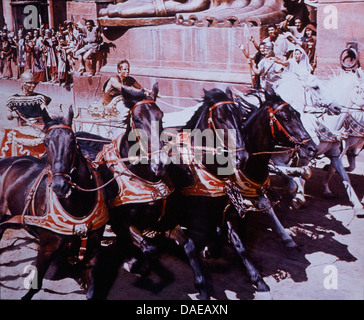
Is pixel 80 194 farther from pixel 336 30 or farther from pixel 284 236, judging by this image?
pixel 336 30

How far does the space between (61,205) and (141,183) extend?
82cm

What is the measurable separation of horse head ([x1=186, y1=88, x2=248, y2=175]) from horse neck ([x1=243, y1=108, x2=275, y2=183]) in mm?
128

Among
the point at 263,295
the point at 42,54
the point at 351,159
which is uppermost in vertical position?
the point at 42,54

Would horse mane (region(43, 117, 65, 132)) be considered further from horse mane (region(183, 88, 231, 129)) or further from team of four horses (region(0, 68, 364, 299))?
horse mane (region(183, 88, 231, 129))

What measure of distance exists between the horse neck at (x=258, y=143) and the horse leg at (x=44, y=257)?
212 centimetres

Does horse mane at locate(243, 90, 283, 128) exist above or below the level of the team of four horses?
above

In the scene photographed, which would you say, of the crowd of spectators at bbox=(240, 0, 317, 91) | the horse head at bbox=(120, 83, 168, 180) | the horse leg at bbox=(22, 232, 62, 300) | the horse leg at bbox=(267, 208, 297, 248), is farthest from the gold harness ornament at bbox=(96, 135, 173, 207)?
the crowd of spectators at bbox=(240, 0, 317, 91)

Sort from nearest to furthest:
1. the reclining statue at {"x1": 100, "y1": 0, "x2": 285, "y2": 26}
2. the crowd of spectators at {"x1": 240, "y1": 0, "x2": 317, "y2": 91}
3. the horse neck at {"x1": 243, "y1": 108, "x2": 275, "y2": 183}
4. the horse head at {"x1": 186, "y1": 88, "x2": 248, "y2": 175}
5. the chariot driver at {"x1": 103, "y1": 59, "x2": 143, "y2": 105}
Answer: the horse head at {"x1": 186, "y1": 88, "x2": 248, "y2": 175}
the horse neck at {"x1": 243, "y1": 108, "x2": 275, "y2": 183}
the chariot driver at {"x1": 103, "y1": 59, "x2": 143, "y2": 105}
the crowd of spectators at {"x1": 240, "y1": 0, "x2": 317, "y2": 91}
the reclining statue at {"x1": 100, "y1": 0, "x2": 285, "y2": 26}

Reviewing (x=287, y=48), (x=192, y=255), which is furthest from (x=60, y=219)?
(x=287, y=48)

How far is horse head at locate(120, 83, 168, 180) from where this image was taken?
4.46 m

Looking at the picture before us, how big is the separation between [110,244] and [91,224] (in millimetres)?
1670

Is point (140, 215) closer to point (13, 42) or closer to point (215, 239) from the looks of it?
point (215, 239)

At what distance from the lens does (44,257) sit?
14.4ft
